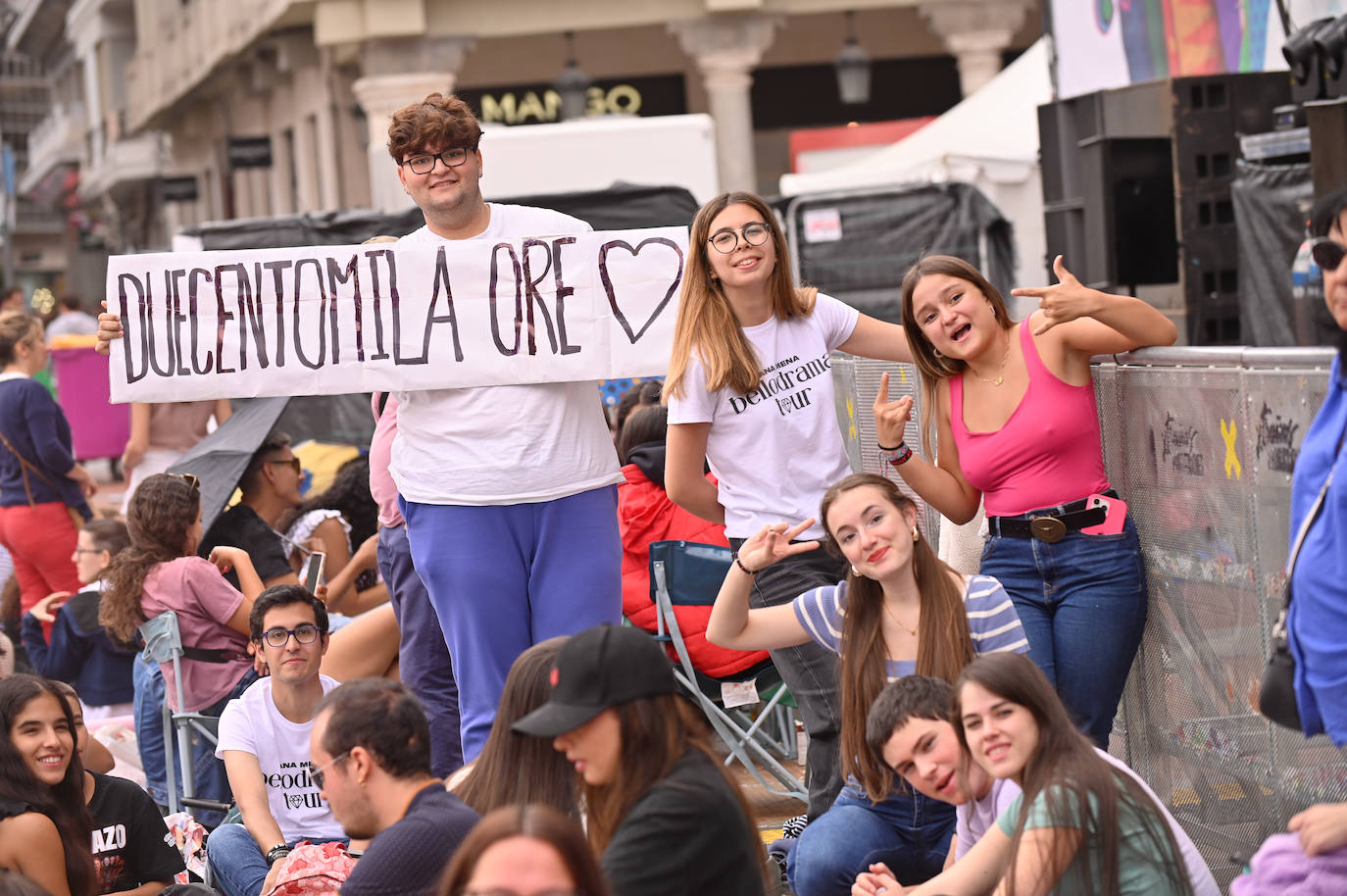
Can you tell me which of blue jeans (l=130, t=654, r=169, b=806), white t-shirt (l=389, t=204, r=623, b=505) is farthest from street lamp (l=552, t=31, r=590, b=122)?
white t-shirt (l=389, t=204, r=623, b=505)

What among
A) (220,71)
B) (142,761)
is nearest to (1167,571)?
(142,761)

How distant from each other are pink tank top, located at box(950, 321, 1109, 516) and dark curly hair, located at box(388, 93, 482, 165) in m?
1.62

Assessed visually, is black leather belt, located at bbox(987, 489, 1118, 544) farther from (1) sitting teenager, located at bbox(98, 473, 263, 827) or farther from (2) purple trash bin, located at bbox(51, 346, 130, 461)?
(2) purple trash bin, located at bbox(51, 346, 130, 461)

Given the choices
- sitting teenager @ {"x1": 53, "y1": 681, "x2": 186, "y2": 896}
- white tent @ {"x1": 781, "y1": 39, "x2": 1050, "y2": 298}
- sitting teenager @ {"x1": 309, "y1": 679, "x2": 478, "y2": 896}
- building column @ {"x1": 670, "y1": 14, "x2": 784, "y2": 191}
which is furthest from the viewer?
building column @ {"x1": 670, "y1": 14, "x2": 784, "y2": 191}

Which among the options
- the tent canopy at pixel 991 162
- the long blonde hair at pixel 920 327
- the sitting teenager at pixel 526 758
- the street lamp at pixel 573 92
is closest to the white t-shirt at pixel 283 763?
the sitting teenager at pixel 526 758

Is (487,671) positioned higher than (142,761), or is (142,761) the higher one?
(487,671)

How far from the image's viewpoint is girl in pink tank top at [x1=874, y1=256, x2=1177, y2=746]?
14.7 feet

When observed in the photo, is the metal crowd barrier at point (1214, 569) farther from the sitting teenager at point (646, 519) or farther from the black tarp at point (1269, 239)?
the black tarp at point (1269, 239)

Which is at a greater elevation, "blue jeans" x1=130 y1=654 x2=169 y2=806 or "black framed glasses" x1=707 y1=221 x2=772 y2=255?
"black framed glasses" x1=707 y1=221 x2=772 y2=255

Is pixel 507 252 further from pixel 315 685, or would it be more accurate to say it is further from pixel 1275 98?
pixel 1275 98

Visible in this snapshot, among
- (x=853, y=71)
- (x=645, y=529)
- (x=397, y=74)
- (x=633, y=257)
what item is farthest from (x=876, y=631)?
(x=397, y=74)

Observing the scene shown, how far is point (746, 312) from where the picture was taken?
16.1 ft

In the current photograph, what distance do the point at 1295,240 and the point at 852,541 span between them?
565 centimetres

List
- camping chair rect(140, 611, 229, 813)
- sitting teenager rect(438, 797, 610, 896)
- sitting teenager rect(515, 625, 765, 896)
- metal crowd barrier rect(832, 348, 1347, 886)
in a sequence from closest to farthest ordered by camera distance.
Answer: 1. sitting teenager rect(438, 797, 610, 896)
2. sitting teenager rect(515, 625, 765, 896)
3. metal crowd barrier rect(832, 348, 1347, 886)
4. camping chair rect(140, 611, 229, 813)
